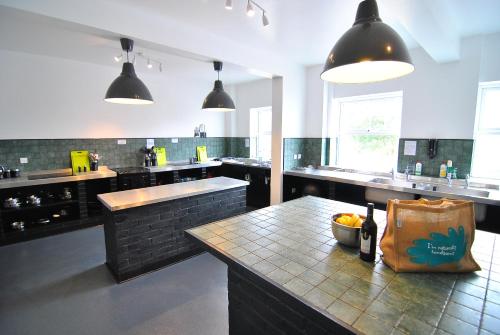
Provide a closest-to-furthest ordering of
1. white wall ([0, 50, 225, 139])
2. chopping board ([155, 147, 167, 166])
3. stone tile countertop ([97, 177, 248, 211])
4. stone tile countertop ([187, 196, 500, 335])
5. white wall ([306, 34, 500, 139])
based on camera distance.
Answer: stone tile countertop ([187, 196, 500, 335]), stone tile countertop ([97, 177, 248, 211]), white wall ([306, 34, 500, 139]), white wall ([0, 50, 225, 139]), chopping board ([155, 147, 167, 166])

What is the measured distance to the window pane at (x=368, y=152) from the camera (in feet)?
11.7

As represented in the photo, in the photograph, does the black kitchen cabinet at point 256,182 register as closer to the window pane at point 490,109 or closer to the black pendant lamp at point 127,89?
the black pendant lamp at point 127,89

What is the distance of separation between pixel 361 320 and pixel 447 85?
3.31 m

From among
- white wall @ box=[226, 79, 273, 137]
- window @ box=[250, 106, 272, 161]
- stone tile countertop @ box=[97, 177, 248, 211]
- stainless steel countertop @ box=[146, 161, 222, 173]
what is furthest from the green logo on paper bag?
white wall @ box=[226, 79, 273, 137]

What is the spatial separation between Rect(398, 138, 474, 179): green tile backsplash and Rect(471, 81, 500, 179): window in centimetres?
10

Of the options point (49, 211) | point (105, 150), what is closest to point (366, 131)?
point (105, 150)

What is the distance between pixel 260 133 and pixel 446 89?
3250 millimetres

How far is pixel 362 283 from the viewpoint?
0.95 metres

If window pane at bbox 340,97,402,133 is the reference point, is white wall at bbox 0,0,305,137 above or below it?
above

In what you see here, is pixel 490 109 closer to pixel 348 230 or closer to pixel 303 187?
pixel 303 187

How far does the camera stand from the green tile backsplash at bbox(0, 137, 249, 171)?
3.41 metres

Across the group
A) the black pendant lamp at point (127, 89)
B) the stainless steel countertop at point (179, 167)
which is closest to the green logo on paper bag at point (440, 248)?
the black pendant lamp at point (127, 89)

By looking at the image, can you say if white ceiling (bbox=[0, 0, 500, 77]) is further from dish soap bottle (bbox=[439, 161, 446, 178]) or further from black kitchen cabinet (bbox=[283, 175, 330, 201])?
black kitchen cabinet (bbox=[283, 175, 330, 201])

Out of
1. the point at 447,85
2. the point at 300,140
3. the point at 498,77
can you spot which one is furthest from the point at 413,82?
the point at 300,140
